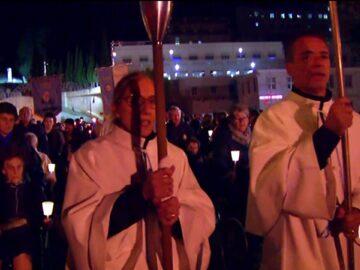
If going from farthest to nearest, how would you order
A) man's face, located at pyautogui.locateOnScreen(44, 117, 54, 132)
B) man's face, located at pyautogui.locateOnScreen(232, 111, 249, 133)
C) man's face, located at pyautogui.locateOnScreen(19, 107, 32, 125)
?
man's face, located at pyautogui.locateOnScreen(44, 117, 54, 132) → man's face, located at pyautogui.locateOnScreen(19, 107, 32, 125) → man's face, located at pyautogui.locateOnScreen(232, 111, 249, 133)

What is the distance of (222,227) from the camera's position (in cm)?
723

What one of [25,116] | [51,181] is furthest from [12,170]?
[25,116]

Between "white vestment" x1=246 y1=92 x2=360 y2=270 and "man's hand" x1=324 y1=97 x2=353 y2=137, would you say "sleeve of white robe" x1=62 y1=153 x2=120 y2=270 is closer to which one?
"white vestment" x1=246 y1=92 x2=360 y2=270

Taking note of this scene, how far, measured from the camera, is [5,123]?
6441mm

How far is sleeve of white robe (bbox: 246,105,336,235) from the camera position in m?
2.93

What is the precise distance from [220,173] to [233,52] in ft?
216

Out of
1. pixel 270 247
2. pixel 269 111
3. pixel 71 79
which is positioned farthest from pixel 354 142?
pixel 71 79

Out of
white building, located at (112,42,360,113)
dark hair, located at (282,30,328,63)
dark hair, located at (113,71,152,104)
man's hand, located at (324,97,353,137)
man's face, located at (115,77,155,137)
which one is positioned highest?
white building, located at (112,42,360,113)

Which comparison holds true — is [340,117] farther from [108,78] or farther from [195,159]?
[108,78]

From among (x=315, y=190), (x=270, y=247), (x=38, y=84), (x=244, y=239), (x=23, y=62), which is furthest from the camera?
(x=23, y=62)

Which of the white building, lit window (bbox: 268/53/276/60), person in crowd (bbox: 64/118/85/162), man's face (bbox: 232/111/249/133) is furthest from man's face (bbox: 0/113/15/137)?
lit window (bbox: 268/53/276/60)

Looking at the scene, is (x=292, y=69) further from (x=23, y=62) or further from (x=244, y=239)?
(x=23, y=62)

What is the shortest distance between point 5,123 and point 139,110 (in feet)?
12.2

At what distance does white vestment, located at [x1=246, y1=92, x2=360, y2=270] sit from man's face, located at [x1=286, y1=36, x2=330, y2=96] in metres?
0.08
